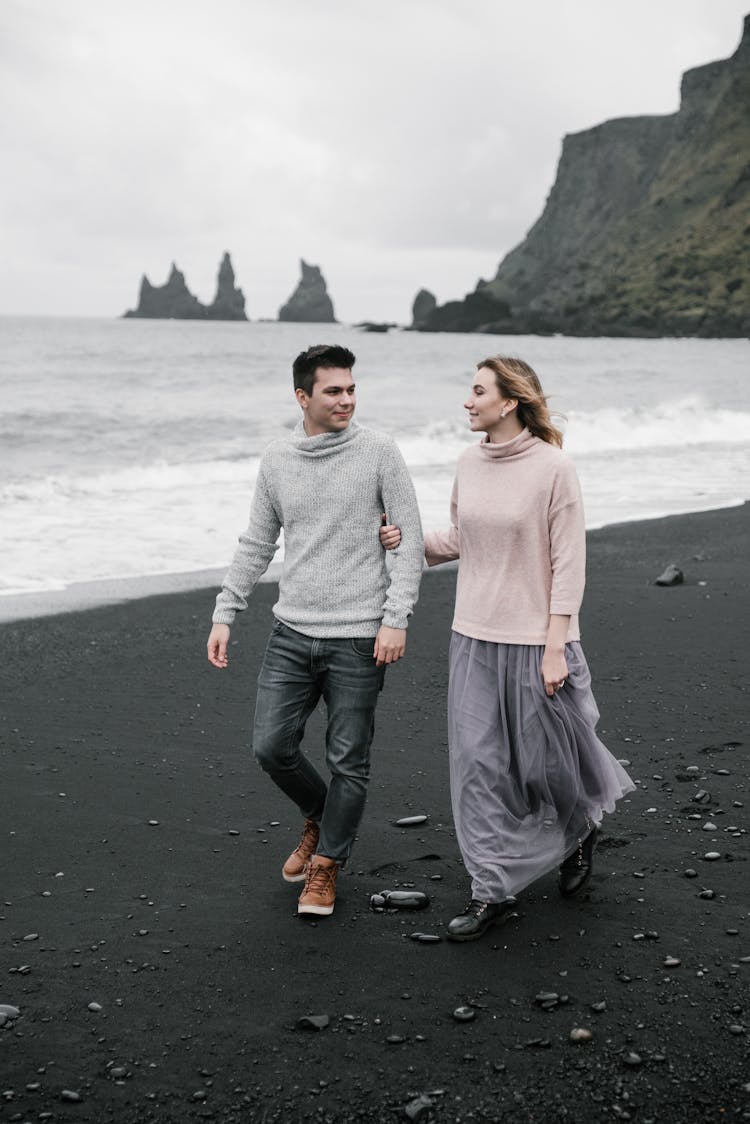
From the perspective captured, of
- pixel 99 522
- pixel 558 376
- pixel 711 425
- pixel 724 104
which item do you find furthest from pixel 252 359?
pixel 724 104

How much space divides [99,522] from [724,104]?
153m

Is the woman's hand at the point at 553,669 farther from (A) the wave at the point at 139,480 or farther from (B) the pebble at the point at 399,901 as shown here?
(A) the wave at the point at 139,480

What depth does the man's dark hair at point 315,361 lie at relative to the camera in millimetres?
3672

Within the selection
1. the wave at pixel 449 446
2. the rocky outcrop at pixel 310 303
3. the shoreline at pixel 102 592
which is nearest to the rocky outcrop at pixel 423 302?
the rocky outcrop at pixel 310 303

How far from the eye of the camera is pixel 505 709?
376 cm

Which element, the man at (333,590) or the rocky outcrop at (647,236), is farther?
the rocky outcrop at (647,236)

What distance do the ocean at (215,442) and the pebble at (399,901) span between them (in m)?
5.96

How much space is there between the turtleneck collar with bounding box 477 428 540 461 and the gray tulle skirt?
2.08 feet

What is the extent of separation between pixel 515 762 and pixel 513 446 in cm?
107

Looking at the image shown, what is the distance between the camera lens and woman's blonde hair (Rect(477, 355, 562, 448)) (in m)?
3.66

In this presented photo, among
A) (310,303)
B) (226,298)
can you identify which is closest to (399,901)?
(226,298)

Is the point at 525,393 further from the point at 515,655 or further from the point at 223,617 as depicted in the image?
the point at 223,617

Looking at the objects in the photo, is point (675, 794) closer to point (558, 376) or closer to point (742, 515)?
point (742, 515)

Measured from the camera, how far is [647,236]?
142 m
